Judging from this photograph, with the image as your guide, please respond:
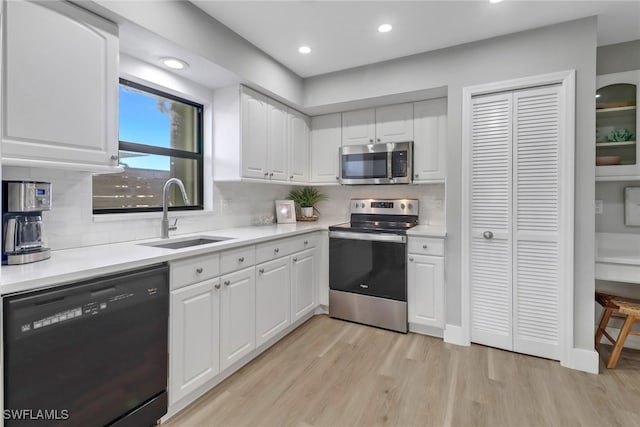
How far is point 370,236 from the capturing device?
2951 mm

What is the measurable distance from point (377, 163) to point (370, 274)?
3.72 ft

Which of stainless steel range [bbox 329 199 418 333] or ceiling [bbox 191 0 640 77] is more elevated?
ceiling [bbox 191 0 640 77]

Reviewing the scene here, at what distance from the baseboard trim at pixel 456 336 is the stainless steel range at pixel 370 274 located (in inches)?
13.9

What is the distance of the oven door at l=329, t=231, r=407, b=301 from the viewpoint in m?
2.86

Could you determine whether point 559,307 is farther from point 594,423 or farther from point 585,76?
point 585,76

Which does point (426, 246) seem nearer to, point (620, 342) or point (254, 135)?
point (620, 342)

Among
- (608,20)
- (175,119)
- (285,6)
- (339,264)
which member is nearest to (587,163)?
(608,20)

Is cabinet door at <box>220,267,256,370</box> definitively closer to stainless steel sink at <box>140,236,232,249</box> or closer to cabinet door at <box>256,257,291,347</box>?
cabinet door at <box>256,257,291,347</box>

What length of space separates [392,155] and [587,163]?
1519 millimetres

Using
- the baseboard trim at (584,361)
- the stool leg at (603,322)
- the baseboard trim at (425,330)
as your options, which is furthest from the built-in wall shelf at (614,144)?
the baseboard trim at (425,330)

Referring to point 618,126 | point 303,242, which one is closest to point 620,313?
point 618,126

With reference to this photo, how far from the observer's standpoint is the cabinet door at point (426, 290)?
2746mm

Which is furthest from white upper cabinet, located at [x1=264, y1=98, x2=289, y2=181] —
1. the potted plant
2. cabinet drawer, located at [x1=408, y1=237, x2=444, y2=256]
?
cabinet drawer, located at [x1=408, y1=237, x2=444, y2=256]

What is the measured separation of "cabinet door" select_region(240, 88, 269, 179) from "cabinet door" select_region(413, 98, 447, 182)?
1487mm
